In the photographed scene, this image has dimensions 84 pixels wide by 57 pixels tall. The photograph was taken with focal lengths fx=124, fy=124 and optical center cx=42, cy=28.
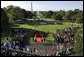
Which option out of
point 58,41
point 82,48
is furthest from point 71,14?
point 82,48

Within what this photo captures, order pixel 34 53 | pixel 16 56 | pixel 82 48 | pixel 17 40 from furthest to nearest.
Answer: pixel 17 40
pixel 34 53
pixel 16 56
pixel 82 48

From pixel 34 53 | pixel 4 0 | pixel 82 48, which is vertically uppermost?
pixel 4 0

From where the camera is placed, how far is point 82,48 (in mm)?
12305

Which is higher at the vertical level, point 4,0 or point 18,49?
point 4,0

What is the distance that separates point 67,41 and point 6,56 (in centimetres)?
1289

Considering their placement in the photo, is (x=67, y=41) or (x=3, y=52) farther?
(x=67, y=41)

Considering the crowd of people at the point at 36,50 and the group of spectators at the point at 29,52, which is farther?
the crowd of people at the point at 36,50

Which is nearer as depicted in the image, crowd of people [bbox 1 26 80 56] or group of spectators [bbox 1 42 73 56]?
group of spectators [bbox 1 42 73 56]

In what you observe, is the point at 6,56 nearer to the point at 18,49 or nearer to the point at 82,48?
the point at 18,49

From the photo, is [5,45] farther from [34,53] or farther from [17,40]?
[34,53]

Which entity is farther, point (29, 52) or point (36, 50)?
point (29, 52)

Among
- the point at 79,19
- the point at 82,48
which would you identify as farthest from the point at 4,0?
the point at 79,19

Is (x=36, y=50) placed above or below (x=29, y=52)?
above

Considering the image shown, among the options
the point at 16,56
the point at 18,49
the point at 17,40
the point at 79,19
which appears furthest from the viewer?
the point at 79,19
